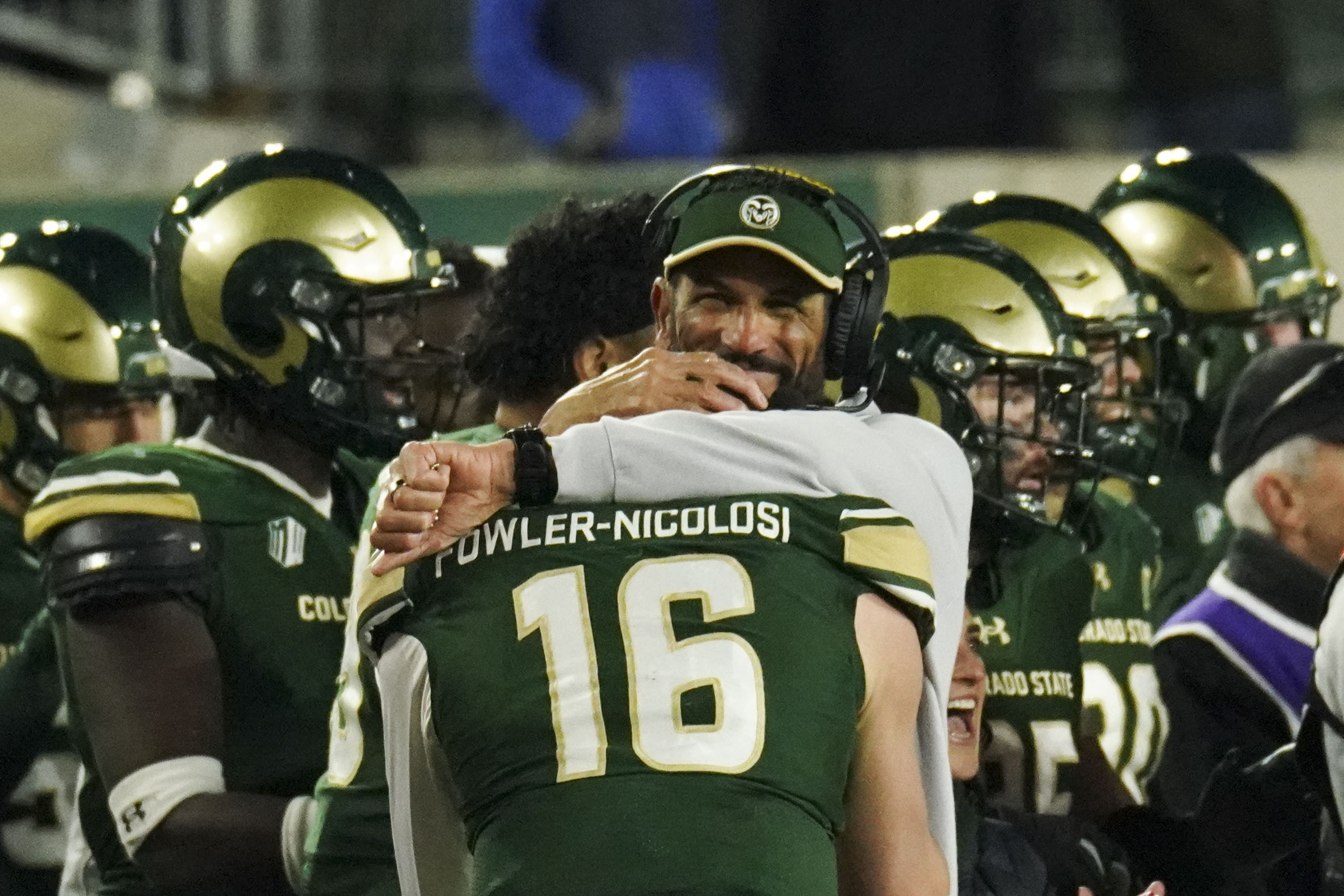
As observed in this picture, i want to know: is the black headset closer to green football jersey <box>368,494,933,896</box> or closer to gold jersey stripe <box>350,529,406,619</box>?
green football jersey <box>368,494,933,896</box>

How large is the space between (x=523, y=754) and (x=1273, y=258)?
3.04 metres

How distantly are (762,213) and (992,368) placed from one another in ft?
3.49

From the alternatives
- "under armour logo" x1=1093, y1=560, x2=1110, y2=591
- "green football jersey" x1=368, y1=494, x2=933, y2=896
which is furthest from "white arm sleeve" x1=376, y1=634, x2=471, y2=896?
"under armour logo" x1=1093, y1=560, x2=1110, y2=591

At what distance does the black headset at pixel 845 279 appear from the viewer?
267 centimetres

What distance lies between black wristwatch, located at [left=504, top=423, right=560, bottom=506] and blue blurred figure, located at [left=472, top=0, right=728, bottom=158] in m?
5.26

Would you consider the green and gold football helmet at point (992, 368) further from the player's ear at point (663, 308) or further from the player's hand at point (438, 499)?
the player's hand at point (438, 499)

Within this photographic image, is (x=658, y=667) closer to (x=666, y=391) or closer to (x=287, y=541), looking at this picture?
(x=666, y=391)

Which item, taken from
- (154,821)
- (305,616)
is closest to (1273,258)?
(305,616)

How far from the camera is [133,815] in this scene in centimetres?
315

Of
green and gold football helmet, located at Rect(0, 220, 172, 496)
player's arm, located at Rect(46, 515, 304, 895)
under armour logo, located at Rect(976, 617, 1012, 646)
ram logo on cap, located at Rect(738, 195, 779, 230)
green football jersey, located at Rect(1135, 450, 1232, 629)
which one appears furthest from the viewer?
green football jersey, located at Rect(1135, 450, 1232, 629)

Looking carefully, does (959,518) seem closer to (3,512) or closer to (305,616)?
(305,616)

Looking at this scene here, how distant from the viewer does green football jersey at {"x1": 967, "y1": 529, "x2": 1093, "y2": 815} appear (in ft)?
11.7

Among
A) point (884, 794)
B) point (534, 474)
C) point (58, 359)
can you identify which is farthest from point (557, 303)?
point (58, 359)

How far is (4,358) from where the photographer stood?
440cm
